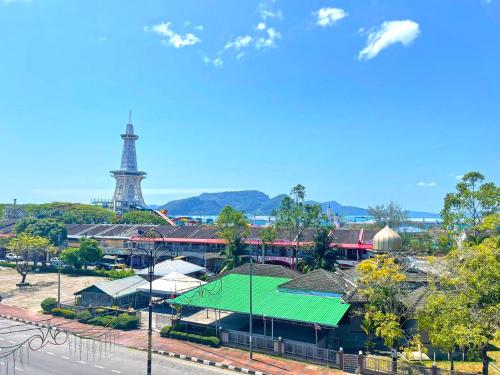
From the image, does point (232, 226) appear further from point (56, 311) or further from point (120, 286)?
point (56, 311)

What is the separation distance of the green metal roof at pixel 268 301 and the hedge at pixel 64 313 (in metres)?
12.5

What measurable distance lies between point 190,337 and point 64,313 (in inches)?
610

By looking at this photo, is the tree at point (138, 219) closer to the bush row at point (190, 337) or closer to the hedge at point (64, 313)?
the hedge at point (64, 313)

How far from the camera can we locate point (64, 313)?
127 feet

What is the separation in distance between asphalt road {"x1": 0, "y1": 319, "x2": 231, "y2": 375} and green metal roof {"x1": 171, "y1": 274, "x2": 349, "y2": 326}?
5399 mm

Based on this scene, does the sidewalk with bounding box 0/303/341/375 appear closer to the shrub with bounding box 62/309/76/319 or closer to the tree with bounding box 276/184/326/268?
the shrub with bounding box 62/309/76/319

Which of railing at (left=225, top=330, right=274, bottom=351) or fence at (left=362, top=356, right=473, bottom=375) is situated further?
railing at (left=225, top=330, right=274, bottom=351)

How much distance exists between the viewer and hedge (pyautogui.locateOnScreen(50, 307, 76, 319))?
3856 cm

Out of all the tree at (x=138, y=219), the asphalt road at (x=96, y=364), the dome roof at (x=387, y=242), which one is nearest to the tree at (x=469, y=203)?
the dome roof at (x=387, y=242)

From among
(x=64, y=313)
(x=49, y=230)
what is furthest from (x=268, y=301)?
(x=49, y=230)

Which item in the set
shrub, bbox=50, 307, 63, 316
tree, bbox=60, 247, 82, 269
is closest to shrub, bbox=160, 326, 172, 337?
shrub, bbox=50, 307, 63, 316

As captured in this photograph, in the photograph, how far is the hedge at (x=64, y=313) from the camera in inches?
1518

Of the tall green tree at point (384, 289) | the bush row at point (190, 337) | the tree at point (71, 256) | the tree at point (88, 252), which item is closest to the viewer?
the tall green tree at point (384, 289)

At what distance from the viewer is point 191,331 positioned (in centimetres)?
3331
